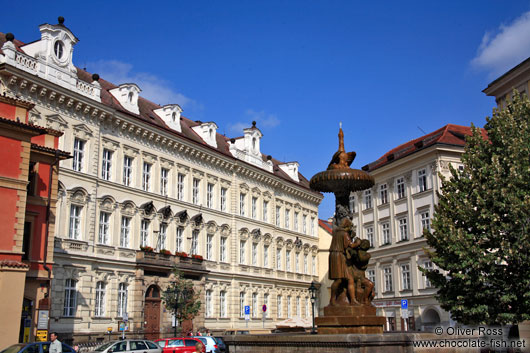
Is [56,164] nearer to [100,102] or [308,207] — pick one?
[100,102]

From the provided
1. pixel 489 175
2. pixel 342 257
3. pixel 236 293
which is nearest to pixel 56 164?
pixel 342 257

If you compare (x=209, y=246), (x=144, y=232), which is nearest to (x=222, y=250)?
(x=209, y=246)

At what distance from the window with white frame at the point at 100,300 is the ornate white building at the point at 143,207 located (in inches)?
3.0

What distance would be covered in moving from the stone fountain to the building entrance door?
23408mm

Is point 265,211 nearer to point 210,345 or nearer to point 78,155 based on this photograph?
point 78,155

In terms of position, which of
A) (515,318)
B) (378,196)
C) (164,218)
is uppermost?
(378,196)

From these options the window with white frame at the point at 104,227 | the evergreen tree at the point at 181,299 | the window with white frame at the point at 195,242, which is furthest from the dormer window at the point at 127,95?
the evergreen tree at the point at 181,299

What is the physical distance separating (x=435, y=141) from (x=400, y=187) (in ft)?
17.9

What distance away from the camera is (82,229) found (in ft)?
114

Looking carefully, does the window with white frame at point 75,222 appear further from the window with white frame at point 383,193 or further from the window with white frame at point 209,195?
the window with white frame at point 383,193

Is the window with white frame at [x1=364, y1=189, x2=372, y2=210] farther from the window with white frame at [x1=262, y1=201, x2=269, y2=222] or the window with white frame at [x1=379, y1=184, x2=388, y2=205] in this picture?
the window with white frame at [x1=262, y1=201, x2=269, y2=222]

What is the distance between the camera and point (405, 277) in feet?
153

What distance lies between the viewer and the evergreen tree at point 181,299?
36.7 m

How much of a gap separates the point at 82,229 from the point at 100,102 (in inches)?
321
